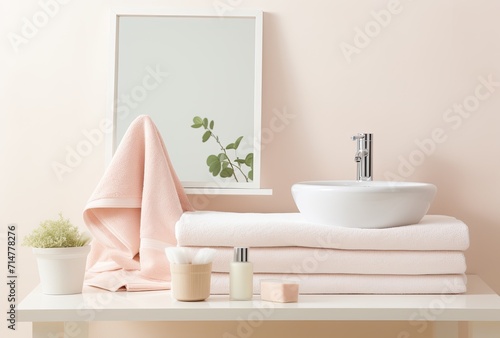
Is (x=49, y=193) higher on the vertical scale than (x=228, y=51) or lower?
lower

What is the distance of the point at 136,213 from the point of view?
156 centimetres

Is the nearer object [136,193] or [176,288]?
[176,288]

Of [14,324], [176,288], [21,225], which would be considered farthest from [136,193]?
[14,324]

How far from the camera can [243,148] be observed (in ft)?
5.84

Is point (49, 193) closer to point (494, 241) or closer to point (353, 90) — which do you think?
point (353, 90)

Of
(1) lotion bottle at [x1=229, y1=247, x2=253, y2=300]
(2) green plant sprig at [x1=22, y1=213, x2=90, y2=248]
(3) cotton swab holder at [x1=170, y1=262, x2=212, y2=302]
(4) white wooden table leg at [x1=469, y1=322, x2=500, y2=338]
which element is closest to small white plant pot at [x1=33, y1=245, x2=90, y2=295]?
(2) green plant sprig at [x1=22, y1=213, x2=90, y2=248]

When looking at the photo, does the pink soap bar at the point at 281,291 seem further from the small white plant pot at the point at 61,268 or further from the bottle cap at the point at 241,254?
the small white plant pot at the point at 61,268

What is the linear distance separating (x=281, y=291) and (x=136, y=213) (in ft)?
1.43

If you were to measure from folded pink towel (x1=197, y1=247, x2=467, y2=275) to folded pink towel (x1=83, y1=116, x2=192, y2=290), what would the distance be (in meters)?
0.16

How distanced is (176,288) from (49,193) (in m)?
0.63

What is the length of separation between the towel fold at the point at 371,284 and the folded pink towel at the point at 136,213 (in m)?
0.16

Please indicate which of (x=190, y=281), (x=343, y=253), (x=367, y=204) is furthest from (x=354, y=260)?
(x=190, y=281)

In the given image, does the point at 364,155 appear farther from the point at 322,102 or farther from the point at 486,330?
the point at 486,330

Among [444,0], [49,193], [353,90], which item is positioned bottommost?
[49,193]
